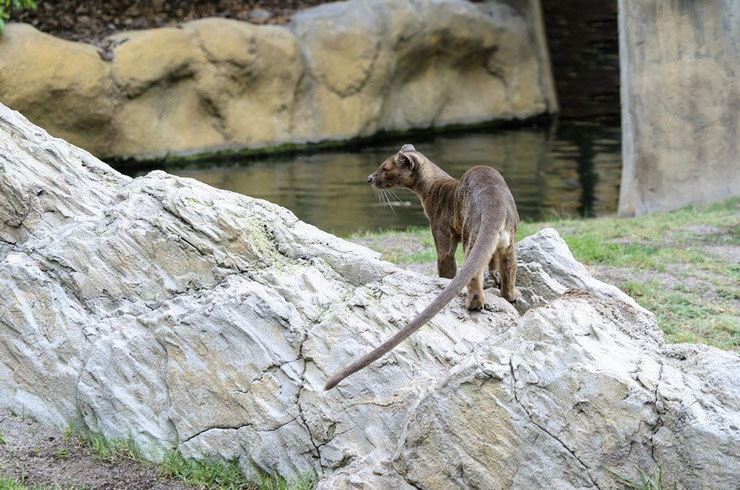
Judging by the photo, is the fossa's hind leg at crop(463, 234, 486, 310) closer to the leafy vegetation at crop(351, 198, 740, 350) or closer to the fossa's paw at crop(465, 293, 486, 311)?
the fossa's paw at crop(465, 293, 486, 311)

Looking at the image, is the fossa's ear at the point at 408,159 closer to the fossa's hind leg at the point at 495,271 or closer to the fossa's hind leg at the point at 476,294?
the fossa's hind leg at the point at 495,271

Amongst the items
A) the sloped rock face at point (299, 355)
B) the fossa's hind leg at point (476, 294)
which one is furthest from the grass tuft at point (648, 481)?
the fossa's hind leg at point (476, 294)

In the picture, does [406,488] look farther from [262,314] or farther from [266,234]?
[266,234]

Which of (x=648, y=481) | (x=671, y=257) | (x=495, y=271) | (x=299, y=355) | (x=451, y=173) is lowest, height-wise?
(x=451, y=173)

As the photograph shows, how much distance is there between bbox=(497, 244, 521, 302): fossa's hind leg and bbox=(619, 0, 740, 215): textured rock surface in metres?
7.03

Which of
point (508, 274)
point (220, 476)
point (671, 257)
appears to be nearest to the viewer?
point (220, 476)

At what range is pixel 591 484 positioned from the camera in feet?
13.9

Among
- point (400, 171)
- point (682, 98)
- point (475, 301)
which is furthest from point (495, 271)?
point (682, 98)

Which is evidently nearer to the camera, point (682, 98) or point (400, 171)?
point (400, 171)

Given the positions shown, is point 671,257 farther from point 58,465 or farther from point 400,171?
point 58,465

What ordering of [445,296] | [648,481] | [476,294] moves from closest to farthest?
[648,481]
[445,296]
[476,294]

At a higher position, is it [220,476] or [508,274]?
[508,274]

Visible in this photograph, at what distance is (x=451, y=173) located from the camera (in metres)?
16.0

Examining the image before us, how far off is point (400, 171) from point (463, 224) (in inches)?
58.3
